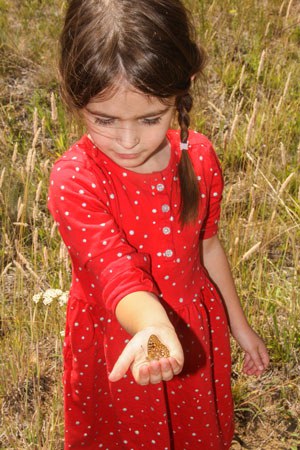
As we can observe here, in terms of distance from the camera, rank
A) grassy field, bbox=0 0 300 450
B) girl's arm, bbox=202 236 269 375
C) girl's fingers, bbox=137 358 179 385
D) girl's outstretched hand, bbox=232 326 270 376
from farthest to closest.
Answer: grassy field, bbox=0 0 300 450 < girl's outstretched hand, bbox=232 326 270 376 < girl's arm, bbox=202 236 269 375 < girl's fingers, bbox=137 358 179 385

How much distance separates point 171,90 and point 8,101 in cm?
224

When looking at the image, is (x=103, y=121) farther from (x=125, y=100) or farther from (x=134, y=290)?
(x=134, y=290)

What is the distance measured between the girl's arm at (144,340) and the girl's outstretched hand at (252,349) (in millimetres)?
672

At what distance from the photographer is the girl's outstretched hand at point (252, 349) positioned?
6.00 feet

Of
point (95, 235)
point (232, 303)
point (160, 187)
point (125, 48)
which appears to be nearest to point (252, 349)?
point (232, 303)

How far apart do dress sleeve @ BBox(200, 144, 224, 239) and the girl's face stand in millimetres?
235

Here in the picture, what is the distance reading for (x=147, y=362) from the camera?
103cm

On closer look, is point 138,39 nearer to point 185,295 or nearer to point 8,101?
point 185,295

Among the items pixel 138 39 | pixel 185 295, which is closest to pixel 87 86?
pixel 138 39

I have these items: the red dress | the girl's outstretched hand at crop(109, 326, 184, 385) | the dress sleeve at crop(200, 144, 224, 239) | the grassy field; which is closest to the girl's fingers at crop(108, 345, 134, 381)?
the girl's outstretched hand at crop(109, 326, 184, 385)

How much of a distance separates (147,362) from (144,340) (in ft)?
→ 0.15

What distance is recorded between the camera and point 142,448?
1.71 meters

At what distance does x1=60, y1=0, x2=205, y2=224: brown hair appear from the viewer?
3.98 feet

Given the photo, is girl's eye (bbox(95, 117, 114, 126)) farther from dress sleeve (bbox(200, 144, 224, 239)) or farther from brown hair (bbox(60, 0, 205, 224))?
dress sleeve (bbox(200, 144, 224, 239))
